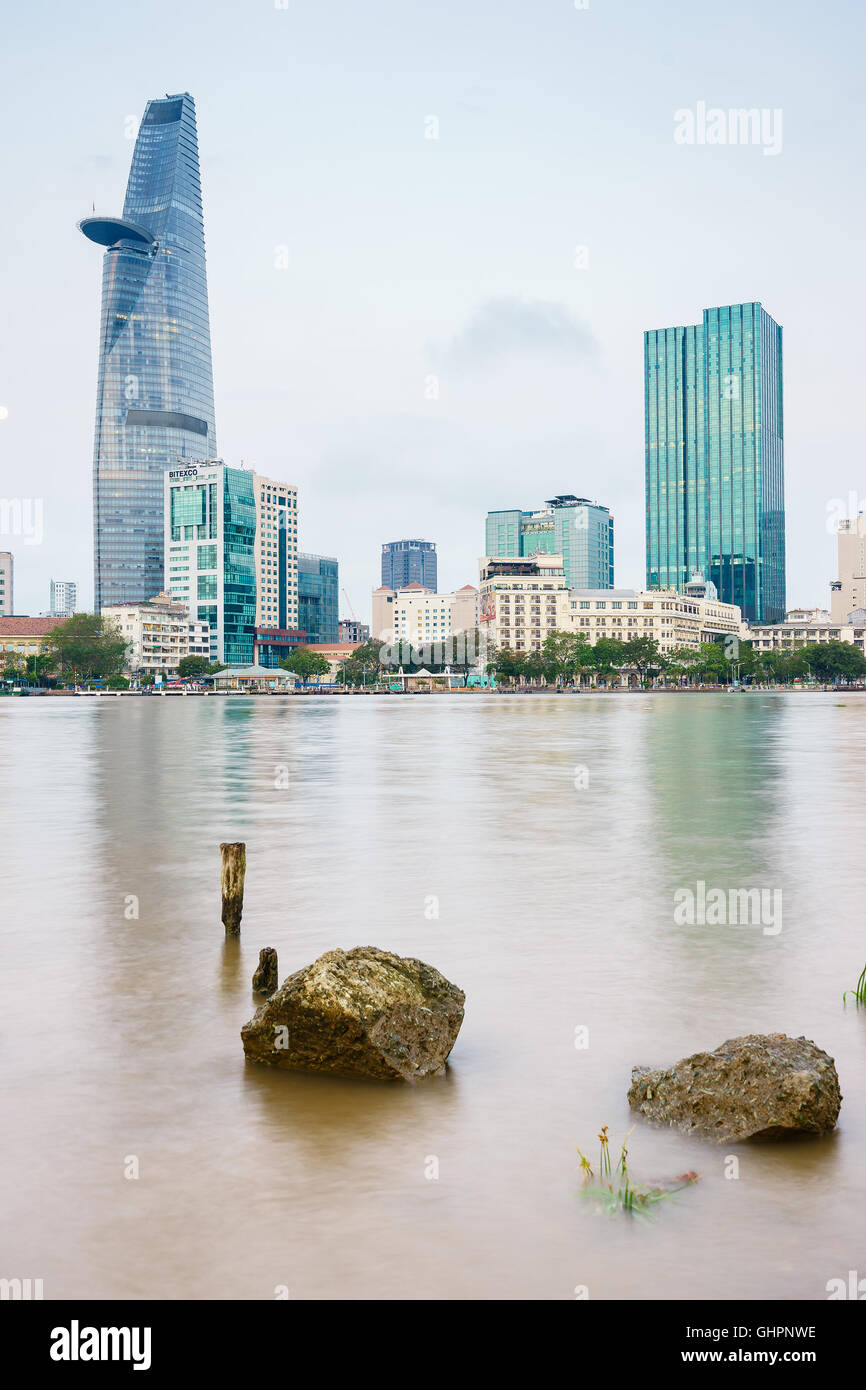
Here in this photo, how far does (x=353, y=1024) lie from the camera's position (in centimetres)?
970

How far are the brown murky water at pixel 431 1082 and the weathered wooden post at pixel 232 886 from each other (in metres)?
0.24

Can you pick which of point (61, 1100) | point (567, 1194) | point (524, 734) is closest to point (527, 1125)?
point (567, 1194)

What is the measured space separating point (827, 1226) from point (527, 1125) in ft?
8.01

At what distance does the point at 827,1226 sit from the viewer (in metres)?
7.21

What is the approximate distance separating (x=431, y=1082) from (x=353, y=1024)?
0.88m

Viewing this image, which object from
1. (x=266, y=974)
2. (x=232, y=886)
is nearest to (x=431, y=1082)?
(x=266, y=974)

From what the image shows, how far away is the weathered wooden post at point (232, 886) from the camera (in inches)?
619

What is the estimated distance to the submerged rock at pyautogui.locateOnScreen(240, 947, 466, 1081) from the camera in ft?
31.9

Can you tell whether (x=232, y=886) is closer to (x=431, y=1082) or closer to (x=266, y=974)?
(x=266, y=974)

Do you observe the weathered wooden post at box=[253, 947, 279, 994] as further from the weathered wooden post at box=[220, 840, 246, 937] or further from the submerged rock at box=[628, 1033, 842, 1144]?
the submerged rock at box=[628, 1033, 842, 1144]

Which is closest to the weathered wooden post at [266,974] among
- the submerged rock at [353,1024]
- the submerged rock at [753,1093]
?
the submerged rock at [353,1024]

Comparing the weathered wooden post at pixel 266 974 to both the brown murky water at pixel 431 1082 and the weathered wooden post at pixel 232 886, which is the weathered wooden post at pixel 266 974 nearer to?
the brown murky water at pixel 431 1082
